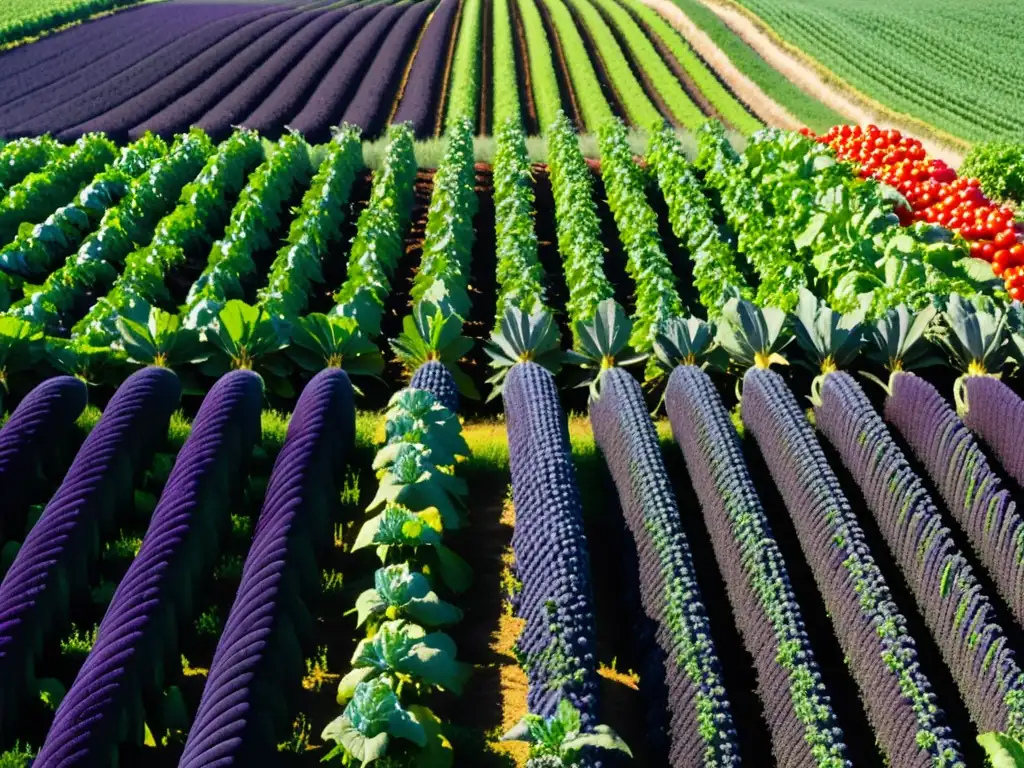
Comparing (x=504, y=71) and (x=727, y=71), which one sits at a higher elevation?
(x=504, y=71)

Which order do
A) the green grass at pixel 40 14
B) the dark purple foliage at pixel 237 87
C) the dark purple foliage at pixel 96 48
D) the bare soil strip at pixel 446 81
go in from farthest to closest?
the green grass at pixel 40 14, the dark purple foliage at pixel 96 48, the bare soil strip at pixel 446 81, the dark purple foliage at pixel 237 87

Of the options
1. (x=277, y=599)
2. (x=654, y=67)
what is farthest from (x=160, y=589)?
(x=654, y=67)

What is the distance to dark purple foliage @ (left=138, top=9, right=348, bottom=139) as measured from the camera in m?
19.0

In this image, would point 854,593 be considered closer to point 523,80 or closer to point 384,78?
point 384,78

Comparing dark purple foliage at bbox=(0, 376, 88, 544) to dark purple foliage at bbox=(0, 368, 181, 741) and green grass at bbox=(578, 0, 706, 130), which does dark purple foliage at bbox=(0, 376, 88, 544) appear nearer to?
dark purple foliage at bbox=(0, 368, 181, 741)

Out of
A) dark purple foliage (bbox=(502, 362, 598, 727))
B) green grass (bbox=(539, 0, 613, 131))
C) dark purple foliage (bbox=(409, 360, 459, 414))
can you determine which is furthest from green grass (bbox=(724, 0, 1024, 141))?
dark purple foliage (bbox=(502, 362, 598, 727))

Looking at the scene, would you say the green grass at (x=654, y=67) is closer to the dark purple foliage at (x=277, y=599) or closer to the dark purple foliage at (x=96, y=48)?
the dark purple foliage at (x=96, y=48)

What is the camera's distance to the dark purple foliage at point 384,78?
2016 centimetres

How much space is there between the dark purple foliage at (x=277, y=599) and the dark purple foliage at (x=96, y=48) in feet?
52.1

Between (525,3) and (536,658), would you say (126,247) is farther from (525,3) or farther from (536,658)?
(525,3)

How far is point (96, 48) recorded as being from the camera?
2794cm

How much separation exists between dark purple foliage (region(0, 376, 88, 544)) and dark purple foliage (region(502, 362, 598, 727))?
309 centimetres

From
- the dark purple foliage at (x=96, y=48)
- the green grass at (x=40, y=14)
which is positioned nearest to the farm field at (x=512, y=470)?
the dark purple foliage at (x=96, y=48)

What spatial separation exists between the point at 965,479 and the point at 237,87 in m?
19.8
